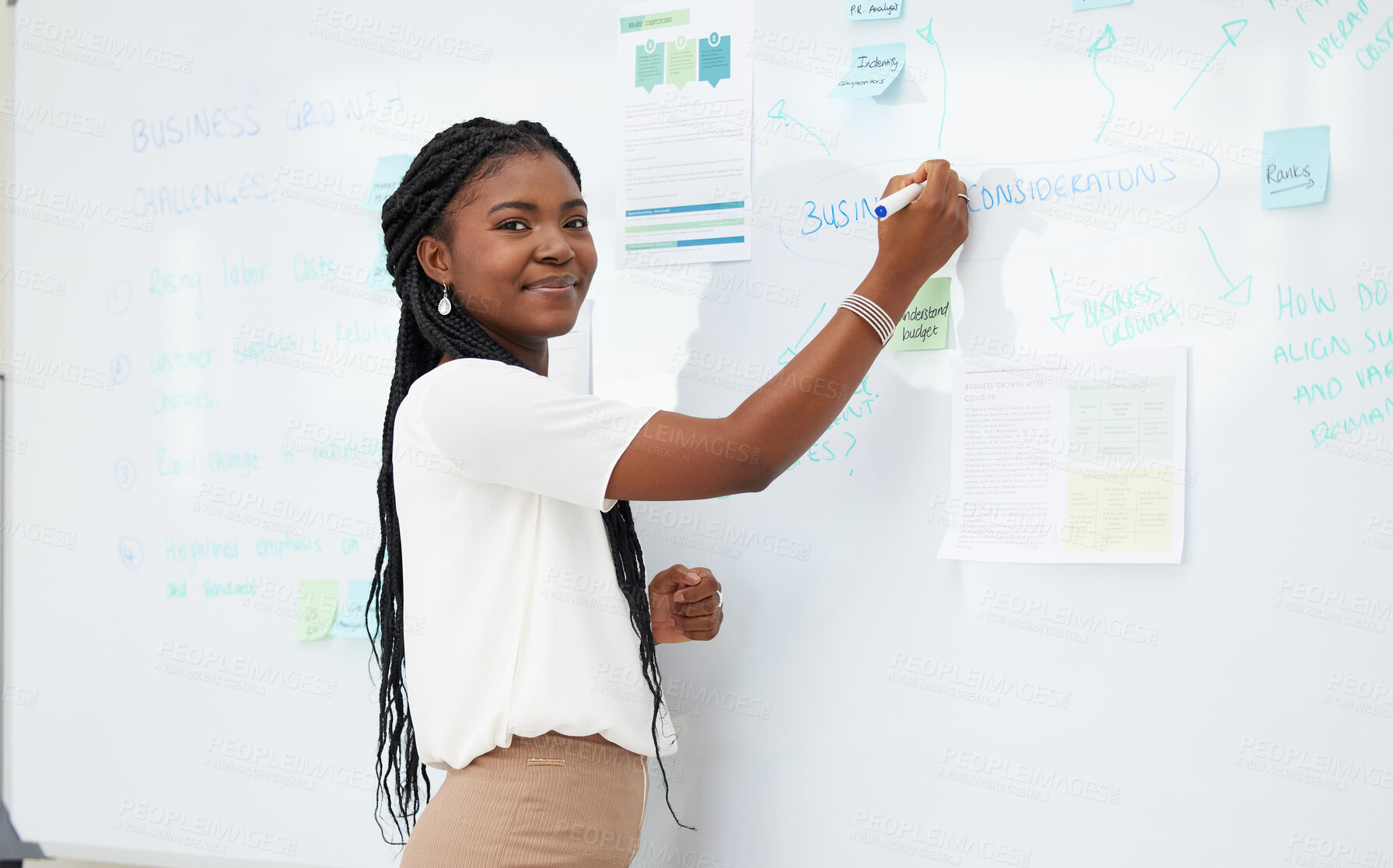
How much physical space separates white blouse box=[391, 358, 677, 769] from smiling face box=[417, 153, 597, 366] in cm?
9

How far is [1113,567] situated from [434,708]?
0.73 m

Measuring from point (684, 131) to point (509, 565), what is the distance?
0.64 meters

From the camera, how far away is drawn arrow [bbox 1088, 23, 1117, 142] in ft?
4.05

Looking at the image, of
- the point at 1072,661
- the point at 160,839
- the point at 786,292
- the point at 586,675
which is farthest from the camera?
the point at 160,839

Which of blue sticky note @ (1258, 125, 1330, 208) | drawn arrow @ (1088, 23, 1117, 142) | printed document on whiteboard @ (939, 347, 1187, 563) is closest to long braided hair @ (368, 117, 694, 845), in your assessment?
printed document on whiteboard @ (939, 347, 1187, 563)

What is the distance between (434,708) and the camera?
1.14m

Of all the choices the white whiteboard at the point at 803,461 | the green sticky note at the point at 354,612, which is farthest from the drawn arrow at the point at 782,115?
the green sticky note at the point at 354,612

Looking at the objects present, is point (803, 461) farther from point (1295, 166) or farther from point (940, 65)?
point (1295, 166)

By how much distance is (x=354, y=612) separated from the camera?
5.39 feet

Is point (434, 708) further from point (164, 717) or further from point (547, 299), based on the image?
point (164, 717)

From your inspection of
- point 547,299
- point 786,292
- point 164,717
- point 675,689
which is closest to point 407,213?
point 547,299

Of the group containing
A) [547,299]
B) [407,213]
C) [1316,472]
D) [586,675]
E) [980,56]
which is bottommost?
[586,675]

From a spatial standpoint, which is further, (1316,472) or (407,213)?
(407,213)

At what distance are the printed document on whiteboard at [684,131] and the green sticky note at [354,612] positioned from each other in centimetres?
61
